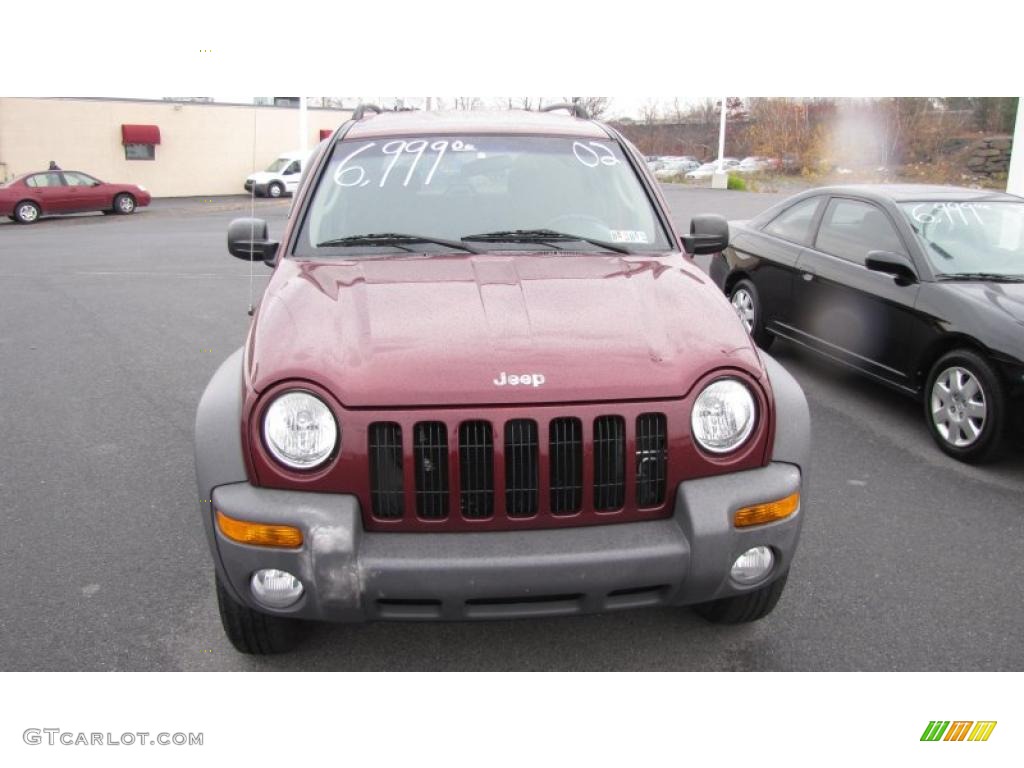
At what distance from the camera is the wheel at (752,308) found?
744 centimetres

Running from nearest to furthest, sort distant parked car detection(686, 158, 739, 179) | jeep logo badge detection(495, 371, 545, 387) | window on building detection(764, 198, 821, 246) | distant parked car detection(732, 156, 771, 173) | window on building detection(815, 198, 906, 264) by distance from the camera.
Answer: jeep logo badge detection(495, 371, 545, 387)
window on building detection(815, 198, 906, 264)
window on building detection(764, 198, 821, 246)
distant parked car detection(732, 156, 771, 173)
distant parked car detection(686, 158, 739, 179)

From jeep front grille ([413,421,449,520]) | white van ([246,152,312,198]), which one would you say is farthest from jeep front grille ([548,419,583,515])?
white van ([246,152,312,198])

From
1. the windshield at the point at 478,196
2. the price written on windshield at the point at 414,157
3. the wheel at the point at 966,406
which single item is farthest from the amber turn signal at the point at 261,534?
the wheel at the point at 966,406

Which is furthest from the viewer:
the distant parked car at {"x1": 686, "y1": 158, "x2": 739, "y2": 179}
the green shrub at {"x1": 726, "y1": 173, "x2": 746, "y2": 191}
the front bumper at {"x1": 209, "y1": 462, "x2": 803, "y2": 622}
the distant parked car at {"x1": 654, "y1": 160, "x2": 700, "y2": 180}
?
the distant parked car at {"x1": 654, "y1": 160, "x2": 700, "y2": 180}

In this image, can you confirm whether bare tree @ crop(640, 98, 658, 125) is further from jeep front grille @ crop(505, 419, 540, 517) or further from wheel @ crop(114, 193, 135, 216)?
jeep front grille @ crop(505, 419, 540, 517)

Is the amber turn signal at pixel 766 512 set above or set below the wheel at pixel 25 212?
above

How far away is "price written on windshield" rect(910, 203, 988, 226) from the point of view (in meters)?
6.00

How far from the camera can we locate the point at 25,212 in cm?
2403

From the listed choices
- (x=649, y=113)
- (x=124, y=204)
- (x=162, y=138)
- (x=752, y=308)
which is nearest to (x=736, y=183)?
(x=649, y=113)

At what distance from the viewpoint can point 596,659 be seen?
3180 millimetres

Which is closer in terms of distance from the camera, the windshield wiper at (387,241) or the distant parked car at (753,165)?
the windshield wiper at (387,241)

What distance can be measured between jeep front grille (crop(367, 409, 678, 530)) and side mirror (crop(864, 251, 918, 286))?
12.0 feet

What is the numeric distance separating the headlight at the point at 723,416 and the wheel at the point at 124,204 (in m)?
27.1

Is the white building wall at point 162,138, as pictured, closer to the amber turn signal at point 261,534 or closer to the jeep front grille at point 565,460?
the amber turn signal at point 261,534
